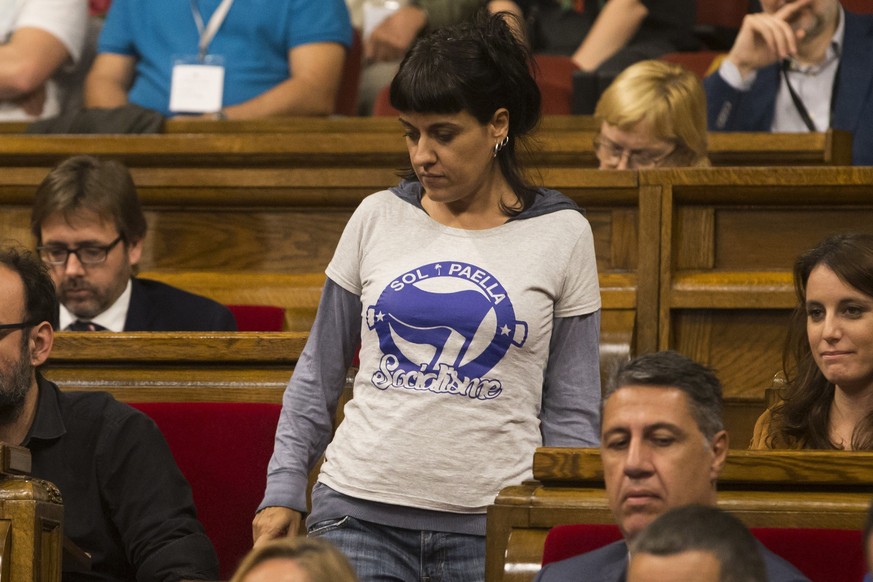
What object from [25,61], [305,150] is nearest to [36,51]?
[25,61]

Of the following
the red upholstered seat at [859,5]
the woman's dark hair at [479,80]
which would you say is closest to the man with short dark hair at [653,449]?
the woman's dark hair at [479,80]

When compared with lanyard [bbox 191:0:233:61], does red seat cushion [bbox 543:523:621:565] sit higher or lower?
lower

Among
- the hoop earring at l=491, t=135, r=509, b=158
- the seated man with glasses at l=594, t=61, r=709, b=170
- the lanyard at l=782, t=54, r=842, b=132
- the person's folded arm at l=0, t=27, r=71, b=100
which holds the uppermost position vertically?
the person's folded arm at l=0, t=27, r=71, b=100

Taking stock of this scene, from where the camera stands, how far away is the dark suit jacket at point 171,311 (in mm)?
2566

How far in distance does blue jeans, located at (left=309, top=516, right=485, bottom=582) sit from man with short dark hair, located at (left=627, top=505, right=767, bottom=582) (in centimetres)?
48

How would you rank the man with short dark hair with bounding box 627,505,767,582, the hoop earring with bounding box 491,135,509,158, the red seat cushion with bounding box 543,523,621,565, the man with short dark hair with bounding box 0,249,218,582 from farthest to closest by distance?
the man with short dark hair with bounding box 0,249,218,582, the hoop earring with bounding box 491,135,509,158, the red seat cushion with bounding box 543,523,621,565, the man with short dark hair with bounding box 627,505,767,582

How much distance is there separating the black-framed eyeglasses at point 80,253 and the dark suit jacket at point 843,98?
137cm

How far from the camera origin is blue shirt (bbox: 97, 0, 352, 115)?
11.6 ft

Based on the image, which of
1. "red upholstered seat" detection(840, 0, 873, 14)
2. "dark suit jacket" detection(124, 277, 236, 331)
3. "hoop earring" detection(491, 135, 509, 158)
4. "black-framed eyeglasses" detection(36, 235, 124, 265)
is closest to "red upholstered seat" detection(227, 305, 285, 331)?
"dark suit jacket" detection(124, 277, 236, 331)

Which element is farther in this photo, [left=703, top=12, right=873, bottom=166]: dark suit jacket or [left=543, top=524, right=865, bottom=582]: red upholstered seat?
[left=703, top=12, right=873, bottom=166]: dark suit jacket

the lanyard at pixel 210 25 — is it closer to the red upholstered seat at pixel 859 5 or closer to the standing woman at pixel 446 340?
the red upholstered seat at pixel 859 5

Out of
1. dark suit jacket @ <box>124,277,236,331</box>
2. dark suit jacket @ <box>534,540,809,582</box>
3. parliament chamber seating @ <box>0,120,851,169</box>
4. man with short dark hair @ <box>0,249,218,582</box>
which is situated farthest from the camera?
parliament chamber seating @ <box>0,120,851,169</box>

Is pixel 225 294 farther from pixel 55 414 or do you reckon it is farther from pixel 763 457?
pixel 763 457

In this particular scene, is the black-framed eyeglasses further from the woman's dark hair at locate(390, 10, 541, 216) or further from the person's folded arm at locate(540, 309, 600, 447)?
the person's folded arm at locate(540, 309, 600, 447)
